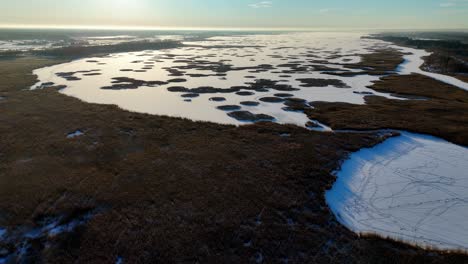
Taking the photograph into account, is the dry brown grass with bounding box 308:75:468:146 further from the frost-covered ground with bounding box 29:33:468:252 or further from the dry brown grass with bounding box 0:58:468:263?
the dry brown grass with bounding box 0:58:468:263

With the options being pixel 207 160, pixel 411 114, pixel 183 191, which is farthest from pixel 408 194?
pixel 411 114

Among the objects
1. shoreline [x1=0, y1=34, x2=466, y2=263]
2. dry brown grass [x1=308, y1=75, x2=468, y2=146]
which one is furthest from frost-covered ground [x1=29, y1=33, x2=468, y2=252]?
dry brown grass [x1=308, y1=75, x2=468, y2=146]

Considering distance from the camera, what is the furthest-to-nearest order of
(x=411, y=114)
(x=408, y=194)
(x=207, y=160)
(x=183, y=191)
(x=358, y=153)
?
(x=411, y=114)
(x=358, y=153)
(x=207, y=160)
(x=408, y=194)
(x=183, y=191)

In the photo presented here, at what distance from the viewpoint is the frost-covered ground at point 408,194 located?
1088 centimetres

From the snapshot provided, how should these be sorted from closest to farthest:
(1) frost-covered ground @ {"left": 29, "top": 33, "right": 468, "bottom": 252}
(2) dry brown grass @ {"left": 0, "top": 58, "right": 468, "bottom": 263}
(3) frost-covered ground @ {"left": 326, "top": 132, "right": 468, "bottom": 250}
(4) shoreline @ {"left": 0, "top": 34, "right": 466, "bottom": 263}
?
(2) dry brown grass @ {"left": 0, "top": 58, "right": 468, "bottom": 263} → (4) shoreline @ {"left": 0, "top": 34, "right": 466, "bottom": 263} → (3) frost-covered ground @ {"left": 326, "top": 132, "right": 468, "bottom": 250} → (1) frost-covered ground @ {"left": 29, "top": 33, "right": 468, "bottom": 252}

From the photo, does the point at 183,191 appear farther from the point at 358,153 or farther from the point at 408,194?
the point at 358,153

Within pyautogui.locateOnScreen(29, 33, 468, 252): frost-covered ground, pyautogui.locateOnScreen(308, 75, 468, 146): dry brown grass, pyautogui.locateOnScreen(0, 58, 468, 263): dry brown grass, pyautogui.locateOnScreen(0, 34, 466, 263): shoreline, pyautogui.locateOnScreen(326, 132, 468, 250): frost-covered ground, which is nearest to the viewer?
pyautogui.locateOnScreen(0, 58, 468, 263): dry brown grass

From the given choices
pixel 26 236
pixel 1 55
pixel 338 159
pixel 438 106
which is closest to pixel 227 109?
pixel 338 159

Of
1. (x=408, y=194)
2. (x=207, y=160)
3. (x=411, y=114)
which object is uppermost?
(x=411, y=114)

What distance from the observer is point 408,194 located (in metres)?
13.3

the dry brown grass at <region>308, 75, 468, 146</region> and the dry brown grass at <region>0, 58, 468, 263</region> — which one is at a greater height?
the dry brown grass at <region>308, 75, 468, 146</region>

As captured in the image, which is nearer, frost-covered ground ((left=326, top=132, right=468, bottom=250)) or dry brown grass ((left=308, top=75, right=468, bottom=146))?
frost-covered ground ((left=326, top=132, right=468, bottom=250))

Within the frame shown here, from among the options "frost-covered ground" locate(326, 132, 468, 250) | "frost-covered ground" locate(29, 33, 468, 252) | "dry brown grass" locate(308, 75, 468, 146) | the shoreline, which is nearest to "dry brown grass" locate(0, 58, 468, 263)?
Result: the shoreline

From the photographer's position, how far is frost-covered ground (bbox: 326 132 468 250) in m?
10.9
